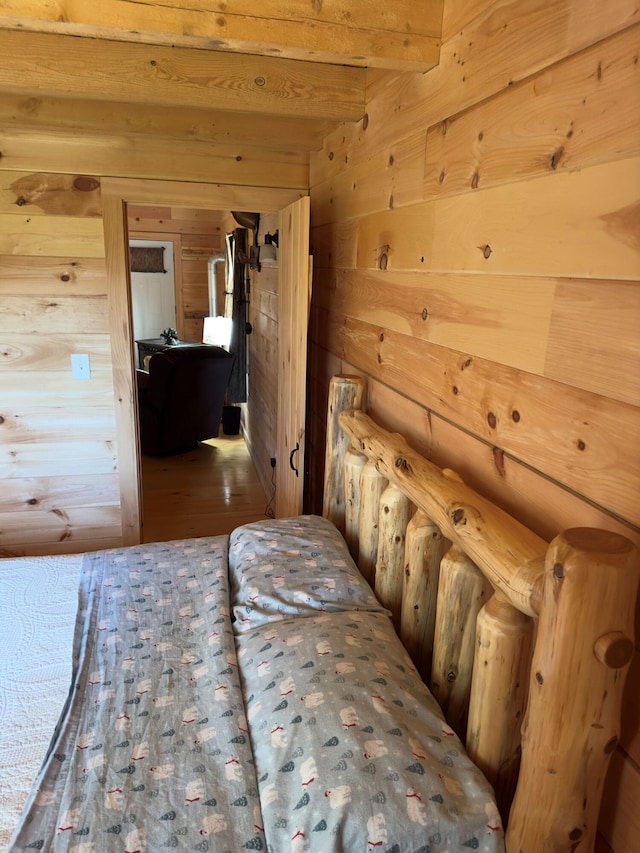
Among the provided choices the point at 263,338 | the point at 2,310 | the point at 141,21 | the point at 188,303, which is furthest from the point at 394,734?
the point at 188,303

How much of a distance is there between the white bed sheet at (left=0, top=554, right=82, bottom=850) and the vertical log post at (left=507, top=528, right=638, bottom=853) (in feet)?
2.99

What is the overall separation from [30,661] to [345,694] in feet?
2.82

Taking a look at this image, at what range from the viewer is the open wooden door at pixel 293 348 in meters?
2.44

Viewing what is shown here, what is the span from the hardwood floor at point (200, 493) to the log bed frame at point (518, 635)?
2.43 metres

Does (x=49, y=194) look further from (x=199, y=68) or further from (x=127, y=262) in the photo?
(x=199, y=68)

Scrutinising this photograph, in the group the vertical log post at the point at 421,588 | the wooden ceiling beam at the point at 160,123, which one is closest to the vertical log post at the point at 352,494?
the vertical log post at the point at 421,588

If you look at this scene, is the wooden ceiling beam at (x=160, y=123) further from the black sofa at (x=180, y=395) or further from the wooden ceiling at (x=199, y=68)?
the black sofa at (x=180, y=395)

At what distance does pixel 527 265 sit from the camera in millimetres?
1109

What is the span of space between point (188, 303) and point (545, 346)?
6.86 m

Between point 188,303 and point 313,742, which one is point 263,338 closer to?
point 188,303

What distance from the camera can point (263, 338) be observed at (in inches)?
184

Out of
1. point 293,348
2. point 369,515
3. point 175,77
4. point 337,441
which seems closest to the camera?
point 369,515

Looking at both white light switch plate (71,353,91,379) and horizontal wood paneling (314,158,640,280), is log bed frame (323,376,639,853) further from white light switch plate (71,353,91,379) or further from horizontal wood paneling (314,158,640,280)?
white light switch plate (71,353,91,379)

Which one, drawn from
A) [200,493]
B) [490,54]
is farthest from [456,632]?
[200,493]
